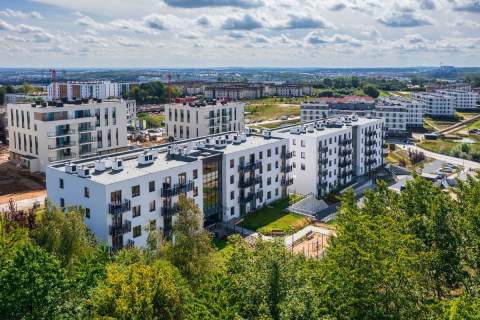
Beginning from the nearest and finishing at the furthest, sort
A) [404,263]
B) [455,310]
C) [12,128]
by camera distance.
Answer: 1. [455,310]
2. [404,263]
3. [12,128]

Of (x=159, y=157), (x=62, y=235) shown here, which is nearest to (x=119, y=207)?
(x=62, y=235)

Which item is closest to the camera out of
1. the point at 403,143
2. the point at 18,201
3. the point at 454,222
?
the point at 454,222

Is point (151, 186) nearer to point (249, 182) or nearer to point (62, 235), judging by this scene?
point (62, 235)

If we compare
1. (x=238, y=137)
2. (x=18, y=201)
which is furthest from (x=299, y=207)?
(x=18, y=201)

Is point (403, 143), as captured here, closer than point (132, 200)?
No

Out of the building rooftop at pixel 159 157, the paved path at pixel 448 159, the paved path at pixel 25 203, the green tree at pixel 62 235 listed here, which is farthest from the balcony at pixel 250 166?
the paved path at pixel 448 159

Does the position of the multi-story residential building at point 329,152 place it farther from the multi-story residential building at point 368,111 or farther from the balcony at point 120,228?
the multi-story residential building at point 368,111

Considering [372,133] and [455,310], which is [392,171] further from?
[455,310]
